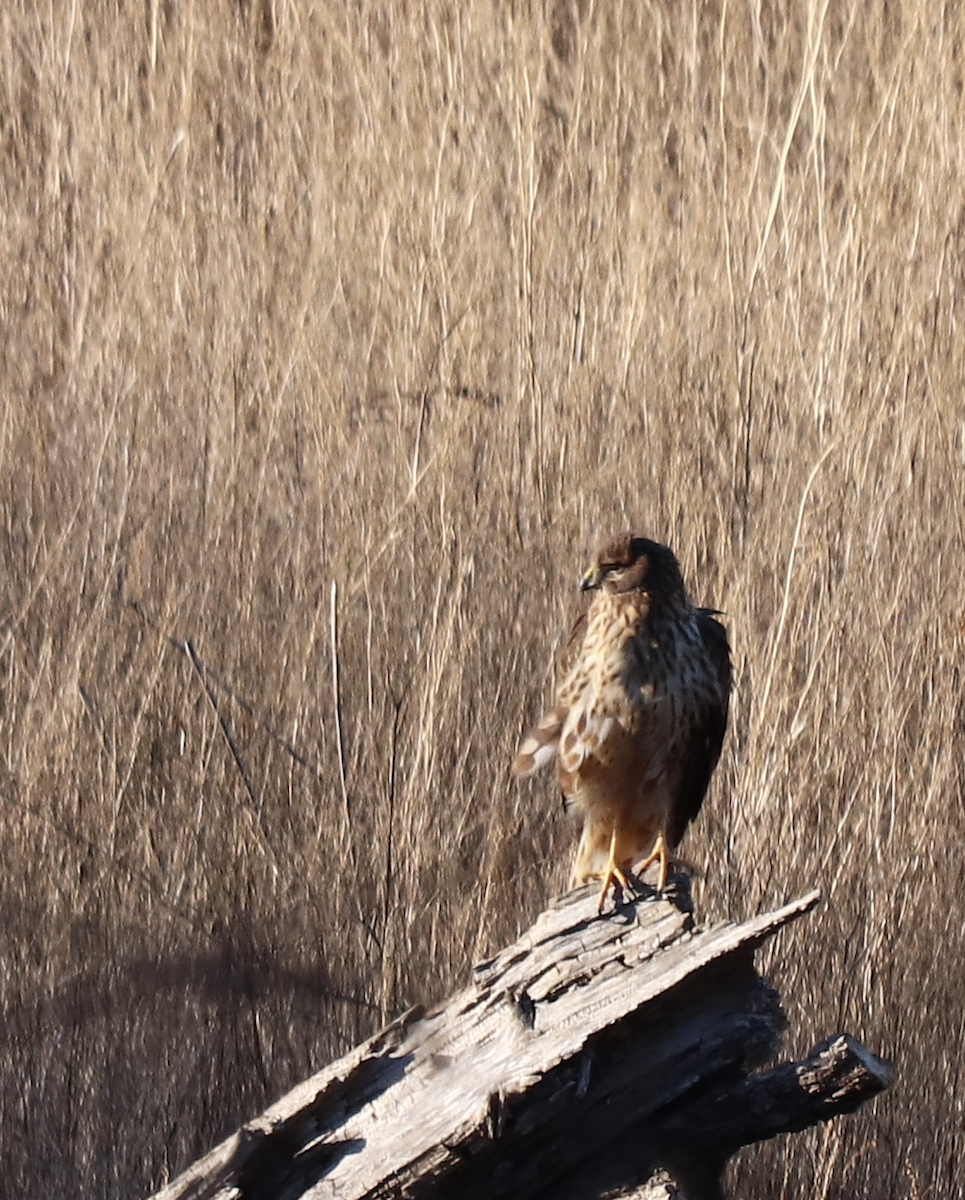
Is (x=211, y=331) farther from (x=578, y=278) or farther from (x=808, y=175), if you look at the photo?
(x=808, y=175)

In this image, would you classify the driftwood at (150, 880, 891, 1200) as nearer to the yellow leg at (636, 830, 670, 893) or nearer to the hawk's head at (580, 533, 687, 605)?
the yellow leg at (636, 830, 670, 893)

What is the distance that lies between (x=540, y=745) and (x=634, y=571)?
0.35m

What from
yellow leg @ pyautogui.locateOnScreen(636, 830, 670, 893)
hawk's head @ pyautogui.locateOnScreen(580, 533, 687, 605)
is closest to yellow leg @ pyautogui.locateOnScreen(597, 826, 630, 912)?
yellow leg @ pyautogui.locateOnScreen(636, 830, 670, 893)

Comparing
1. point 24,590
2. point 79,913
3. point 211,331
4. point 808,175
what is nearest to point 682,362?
point 808,175

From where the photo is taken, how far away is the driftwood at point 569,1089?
1.74 meters

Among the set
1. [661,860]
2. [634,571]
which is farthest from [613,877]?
[634,571]

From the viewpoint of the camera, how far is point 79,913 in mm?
2758

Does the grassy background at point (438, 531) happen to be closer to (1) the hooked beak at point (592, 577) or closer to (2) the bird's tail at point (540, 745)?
(2) the bird's tail at point (540, 745)

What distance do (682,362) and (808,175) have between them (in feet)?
1.38

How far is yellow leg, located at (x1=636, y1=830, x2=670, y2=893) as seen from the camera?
95.5 inches

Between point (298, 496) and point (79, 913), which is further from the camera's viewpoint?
point (298, 496)

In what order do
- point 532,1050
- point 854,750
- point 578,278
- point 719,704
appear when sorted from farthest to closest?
point 578,278 → point 854,750 → point 719,704 → point 532,1050

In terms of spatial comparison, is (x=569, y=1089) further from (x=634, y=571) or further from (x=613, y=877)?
(x=634, y=571)

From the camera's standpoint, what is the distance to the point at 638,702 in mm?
2555
